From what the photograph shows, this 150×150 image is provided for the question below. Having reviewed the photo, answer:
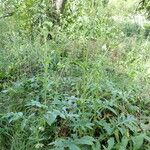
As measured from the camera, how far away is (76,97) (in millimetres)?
2947

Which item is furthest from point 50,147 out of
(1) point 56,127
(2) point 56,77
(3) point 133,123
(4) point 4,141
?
(2) point 56,77

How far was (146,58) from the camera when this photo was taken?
440cm

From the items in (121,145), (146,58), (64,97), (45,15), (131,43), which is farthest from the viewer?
(45,15)

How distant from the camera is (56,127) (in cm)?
268

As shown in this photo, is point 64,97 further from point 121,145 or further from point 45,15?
point 45,15

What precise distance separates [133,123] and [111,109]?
194 millimetres

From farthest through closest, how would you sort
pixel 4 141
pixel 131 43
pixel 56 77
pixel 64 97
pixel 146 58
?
pixel 131 43
pixel 146 58
pixel 56 77
pixel 64 97
pixel 4 141

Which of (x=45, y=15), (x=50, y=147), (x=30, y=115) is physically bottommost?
(x=45, y=15)

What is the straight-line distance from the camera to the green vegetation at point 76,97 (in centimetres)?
256

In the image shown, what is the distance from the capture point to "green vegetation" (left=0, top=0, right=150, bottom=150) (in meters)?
2.56

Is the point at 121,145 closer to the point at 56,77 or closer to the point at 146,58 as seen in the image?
the point at 56,77

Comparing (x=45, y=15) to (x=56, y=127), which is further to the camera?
(x=45, y=15)

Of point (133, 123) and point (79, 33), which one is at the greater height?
point (133, 123)

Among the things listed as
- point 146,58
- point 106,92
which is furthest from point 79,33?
point 106,92
